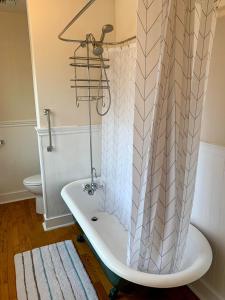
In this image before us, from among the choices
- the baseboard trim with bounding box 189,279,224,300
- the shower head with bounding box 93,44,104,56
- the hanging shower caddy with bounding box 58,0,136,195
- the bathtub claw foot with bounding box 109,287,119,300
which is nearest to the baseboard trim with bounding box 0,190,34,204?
the hanging shower caddy with bounding box 58,0,136,195

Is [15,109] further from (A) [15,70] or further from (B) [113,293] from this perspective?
(B) [113,293]

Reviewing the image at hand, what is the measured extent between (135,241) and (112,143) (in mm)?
1112

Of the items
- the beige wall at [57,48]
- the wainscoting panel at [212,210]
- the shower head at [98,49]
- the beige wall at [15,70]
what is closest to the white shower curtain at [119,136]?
the shower head at [98,49]

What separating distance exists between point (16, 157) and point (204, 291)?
2.63 metres

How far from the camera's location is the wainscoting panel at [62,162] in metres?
2.52

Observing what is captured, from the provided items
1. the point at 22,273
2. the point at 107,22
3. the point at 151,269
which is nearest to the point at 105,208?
the point at 22,273

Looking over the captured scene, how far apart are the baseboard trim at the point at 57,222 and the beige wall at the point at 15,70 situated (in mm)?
1391

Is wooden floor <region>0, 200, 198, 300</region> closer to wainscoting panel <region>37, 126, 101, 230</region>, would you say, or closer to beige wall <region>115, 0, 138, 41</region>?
wainscoting panel <region>37, 126, 101, 230</region>

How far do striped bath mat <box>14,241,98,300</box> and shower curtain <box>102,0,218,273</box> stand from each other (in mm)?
683

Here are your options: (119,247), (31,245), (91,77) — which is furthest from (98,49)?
(31,245)

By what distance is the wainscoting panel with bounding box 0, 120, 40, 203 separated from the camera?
10.4 ft

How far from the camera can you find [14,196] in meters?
3.33

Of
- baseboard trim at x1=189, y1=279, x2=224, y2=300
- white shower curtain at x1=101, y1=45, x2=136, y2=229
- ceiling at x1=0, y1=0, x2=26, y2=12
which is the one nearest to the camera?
baseboard trim at x1=189, y1=279, x2=224, y2=300

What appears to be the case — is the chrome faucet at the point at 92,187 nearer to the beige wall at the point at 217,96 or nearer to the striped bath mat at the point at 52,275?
the striped bath mat at the point at 52,275
